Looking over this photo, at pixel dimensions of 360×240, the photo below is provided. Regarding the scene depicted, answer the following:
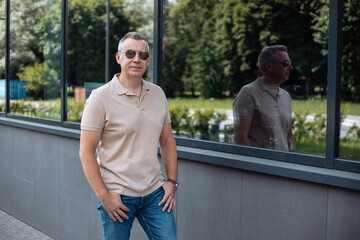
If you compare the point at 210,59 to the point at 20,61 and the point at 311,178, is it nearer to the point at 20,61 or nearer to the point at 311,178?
the point at 20,61

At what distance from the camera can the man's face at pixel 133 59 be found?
2512 millimetres

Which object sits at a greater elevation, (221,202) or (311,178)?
(311,178)

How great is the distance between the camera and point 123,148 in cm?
254

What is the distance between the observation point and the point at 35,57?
7844 millimetres

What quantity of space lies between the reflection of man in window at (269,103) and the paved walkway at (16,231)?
275 centimetres

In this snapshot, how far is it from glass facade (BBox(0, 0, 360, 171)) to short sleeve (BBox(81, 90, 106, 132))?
1.11 m

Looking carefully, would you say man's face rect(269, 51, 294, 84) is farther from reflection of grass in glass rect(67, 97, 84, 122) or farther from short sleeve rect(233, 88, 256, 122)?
reflection of grass in glass rect(67, 97, 84, 122)

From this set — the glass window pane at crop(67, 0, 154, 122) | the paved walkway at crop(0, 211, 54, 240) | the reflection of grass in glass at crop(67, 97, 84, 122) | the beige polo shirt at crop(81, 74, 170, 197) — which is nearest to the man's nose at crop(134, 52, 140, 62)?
the beige polo shirt at crop(81, 74, 170, 197)

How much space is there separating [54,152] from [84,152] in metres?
2.78

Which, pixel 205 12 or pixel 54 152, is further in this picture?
pixel 205 12

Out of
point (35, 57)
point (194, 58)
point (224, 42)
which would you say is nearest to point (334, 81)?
point (35, 57)

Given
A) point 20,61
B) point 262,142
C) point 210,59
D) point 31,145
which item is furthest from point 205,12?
point 262,142

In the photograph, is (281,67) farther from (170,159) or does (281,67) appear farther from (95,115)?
(95,115)

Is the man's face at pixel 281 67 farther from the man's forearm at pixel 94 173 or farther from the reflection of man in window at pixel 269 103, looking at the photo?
the man's forearm at pixel 94 173
